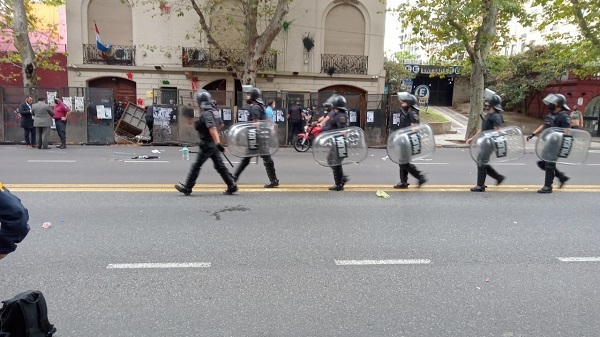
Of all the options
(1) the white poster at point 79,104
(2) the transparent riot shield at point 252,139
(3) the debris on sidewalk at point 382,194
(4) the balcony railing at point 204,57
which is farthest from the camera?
(4) the balcony railing at point 204,57

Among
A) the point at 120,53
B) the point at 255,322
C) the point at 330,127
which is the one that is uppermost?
the point at 120,53

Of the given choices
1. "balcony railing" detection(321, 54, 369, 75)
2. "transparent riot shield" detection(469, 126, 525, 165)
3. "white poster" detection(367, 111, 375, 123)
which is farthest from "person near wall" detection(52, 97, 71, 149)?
"balcony railing" detection(321, 54, 369, 75)

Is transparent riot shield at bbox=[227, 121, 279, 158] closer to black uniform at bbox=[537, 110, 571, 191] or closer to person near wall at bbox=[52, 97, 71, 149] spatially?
black uniform at bbox=[537, 110, 571, 191]

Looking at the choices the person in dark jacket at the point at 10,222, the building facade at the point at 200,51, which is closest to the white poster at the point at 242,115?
the building facade at the point at 200,51

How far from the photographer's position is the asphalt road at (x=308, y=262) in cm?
325

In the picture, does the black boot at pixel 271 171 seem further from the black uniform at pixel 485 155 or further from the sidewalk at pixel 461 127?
the sidewalk at pixel 461 127

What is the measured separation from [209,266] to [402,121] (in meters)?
5.08

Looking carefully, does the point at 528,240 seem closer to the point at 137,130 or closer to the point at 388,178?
the point at 388,178

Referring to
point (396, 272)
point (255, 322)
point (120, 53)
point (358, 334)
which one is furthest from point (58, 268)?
point (120, 53)

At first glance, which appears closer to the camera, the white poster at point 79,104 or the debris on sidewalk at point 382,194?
the debris on sidewalk at point 382,194

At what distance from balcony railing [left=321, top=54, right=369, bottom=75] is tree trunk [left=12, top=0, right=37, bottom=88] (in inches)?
523

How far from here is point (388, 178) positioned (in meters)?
9.27

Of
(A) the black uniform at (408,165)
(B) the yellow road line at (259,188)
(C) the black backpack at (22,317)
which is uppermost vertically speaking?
(A) the black uniform at (408,165)

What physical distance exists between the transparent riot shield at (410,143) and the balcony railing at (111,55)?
1753cm
